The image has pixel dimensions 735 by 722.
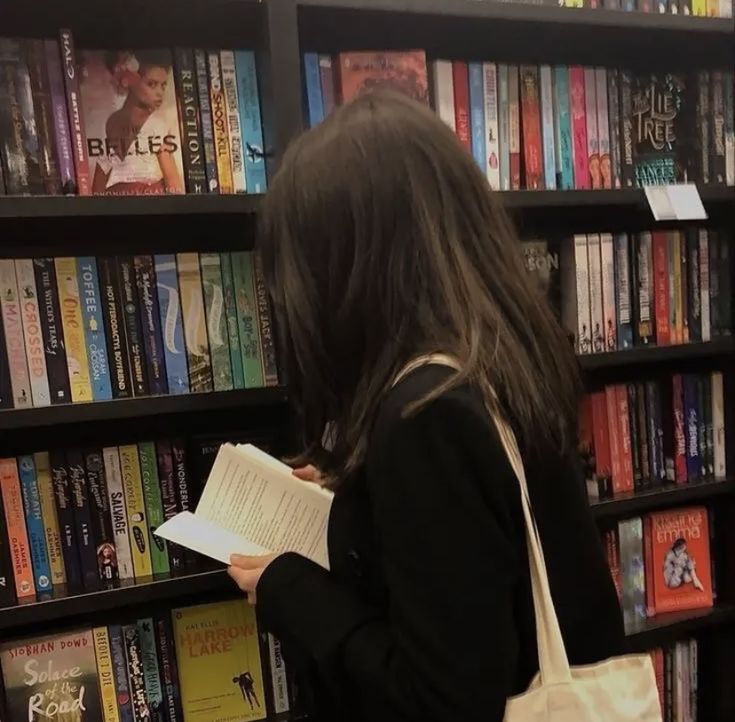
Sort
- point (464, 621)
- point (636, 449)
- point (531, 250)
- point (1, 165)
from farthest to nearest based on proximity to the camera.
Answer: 1. point (636, 449)
2. point (531, 250)
3. point (1, 165)
4. point (464, 621)

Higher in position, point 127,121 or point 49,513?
point 127,121

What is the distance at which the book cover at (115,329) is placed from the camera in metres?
1.15

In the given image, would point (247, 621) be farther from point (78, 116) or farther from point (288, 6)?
point (288, 6)

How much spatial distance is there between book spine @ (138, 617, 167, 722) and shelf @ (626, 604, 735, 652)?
808mm

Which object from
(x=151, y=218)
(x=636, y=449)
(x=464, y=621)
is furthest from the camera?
(x=636, y=449)

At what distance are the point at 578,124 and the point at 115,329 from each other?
0.83 meters

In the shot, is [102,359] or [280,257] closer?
[280,257]

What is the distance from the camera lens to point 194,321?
120 centimetres

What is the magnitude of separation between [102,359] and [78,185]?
0.24m

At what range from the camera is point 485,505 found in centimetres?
75

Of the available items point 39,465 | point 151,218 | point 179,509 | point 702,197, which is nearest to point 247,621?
point 179,509

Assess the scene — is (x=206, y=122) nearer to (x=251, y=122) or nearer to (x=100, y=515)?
(x=251, y=122)

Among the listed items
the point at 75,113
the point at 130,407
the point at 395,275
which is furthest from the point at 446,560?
the point at 75,113

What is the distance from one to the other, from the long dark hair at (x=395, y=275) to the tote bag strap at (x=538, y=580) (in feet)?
0.05
